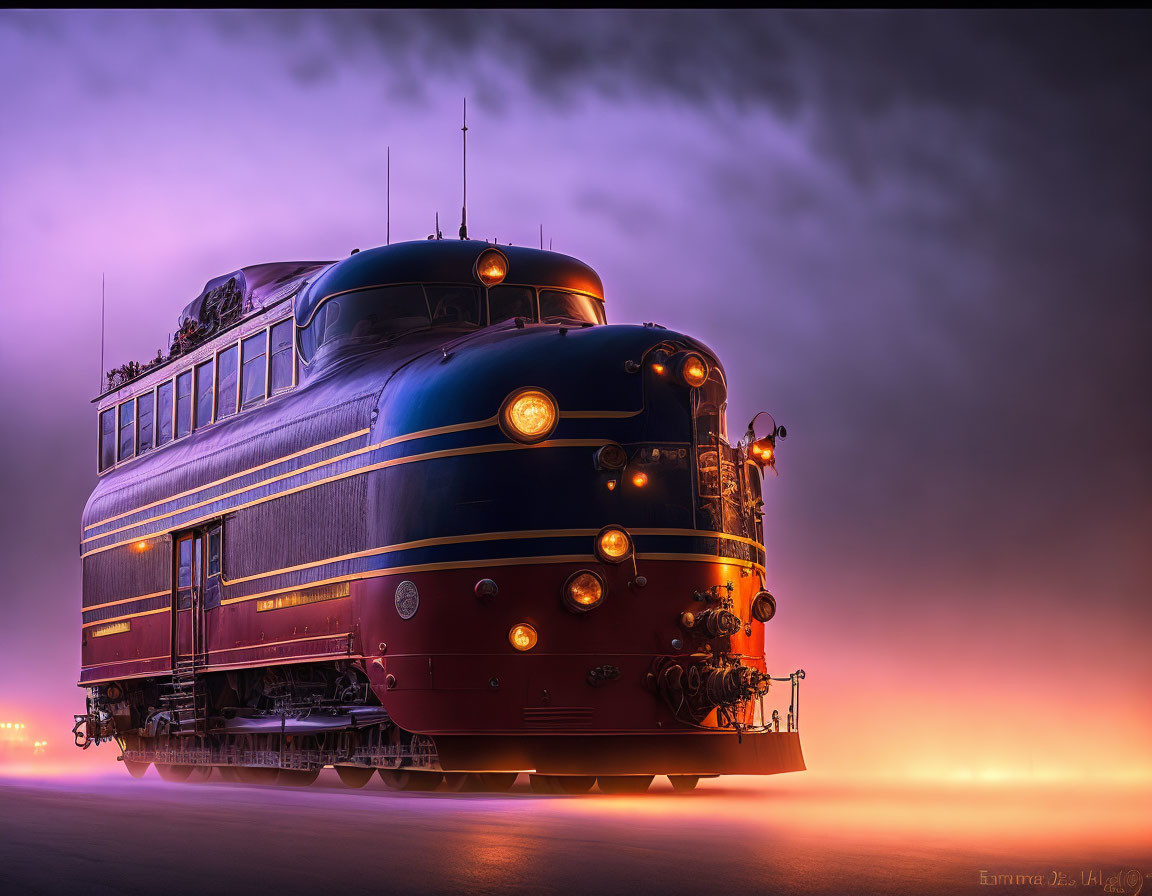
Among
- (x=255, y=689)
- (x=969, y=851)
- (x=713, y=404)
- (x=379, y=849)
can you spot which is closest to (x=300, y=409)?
(x=255, y=689)

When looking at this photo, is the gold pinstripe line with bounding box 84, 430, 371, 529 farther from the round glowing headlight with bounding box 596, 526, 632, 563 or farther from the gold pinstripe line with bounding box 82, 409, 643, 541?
the round glowing headlight with bounding box 596, 526, 632, 563

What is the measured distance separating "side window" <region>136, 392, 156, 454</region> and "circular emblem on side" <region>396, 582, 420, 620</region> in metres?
12.3

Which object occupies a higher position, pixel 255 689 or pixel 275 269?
pixel 275 269

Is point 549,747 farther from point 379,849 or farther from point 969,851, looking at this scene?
point 969,851

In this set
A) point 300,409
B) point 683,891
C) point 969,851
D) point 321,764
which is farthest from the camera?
point 300,409

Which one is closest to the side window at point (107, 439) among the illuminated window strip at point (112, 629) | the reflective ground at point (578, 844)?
the illuminated window strip at point (112, 629)

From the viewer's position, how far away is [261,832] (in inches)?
523

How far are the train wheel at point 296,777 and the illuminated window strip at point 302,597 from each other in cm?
230

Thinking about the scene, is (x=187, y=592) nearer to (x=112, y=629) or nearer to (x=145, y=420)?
(x=112, y=629)

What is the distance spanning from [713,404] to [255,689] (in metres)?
8.52

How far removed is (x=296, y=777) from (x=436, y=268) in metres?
7.56

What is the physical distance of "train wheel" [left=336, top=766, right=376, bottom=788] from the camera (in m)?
20.3

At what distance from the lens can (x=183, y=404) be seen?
27422mm

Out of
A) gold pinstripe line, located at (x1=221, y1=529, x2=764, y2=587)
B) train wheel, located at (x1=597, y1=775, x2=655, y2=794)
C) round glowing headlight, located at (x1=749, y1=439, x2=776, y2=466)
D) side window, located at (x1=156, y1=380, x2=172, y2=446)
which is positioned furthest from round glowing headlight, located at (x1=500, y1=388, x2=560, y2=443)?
side window, located at (x1=156, y1=380, x2=172, y2=446)
